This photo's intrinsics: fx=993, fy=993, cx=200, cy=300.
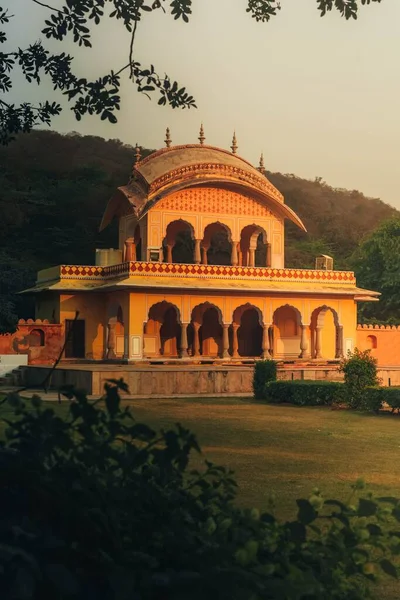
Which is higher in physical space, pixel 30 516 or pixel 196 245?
pixel 196 245

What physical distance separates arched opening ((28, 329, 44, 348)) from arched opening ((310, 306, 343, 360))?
25.1ft

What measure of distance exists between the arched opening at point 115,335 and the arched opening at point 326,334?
545 centimetres

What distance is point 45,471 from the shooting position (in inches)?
97.7

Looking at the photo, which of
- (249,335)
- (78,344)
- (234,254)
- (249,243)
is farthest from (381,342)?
(78,344)

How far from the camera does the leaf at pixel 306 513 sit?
2.58m

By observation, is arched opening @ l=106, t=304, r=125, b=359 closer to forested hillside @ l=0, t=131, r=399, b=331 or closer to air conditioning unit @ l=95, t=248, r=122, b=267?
air conditioning unit @ l=95, t=248, r=122, b=267

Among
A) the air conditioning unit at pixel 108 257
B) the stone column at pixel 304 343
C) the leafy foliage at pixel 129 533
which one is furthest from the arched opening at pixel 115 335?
the leafy foliage at pixel 129 533

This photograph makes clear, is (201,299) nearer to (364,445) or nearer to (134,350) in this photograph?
(134,350)

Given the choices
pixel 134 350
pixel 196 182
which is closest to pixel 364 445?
pixel 134 350

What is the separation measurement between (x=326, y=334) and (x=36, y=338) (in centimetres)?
843

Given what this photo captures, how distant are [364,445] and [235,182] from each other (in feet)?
56.7

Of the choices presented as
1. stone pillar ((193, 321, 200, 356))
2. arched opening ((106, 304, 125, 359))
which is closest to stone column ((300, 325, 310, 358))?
stone pillar ((193, 321, 200, 356))

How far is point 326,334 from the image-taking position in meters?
28.8

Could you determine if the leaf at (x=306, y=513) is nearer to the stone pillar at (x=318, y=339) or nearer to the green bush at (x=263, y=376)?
the green bush at (x=263, y=376)
